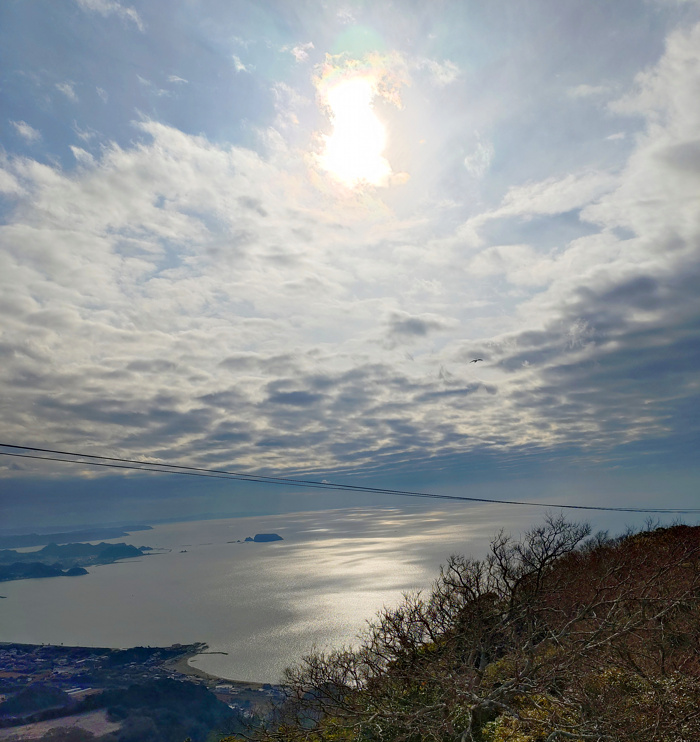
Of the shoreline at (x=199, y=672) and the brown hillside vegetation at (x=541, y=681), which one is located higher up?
the brown hillside vegetation at (x=541, y=681)

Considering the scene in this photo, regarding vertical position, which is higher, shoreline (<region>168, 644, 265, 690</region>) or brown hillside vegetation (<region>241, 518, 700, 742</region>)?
brown hillside vegetation (<region>241, 518, 700, 742</region>)

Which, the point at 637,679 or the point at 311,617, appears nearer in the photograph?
the point at 637,679

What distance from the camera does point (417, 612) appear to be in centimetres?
2898

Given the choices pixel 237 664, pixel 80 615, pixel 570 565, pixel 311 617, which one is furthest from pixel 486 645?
pixel 80 615

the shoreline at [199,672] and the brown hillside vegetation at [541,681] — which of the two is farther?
the shoreline at [199,672]

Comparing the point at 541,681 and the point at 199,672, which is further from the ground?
the point at 541,681

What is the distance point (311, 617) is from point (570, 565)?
9230 centimetres

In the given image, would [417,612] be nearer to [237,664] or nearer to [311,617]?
[237,664]

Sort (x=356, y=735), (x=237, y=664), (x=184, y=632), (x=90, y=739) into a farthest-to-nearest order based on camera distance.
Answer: (x=184, y=632), (x=237, y=664), (x=90, y=739), (x=356, y=735)

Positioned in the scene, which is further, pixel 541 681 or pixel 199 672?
pixel 199 672

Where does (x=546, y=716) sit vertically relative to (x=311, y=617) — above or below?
above

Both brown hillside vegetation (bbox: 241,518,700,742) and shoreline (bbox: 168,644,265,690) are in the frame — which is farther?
shoreline (bbox: 168,644,265,690)

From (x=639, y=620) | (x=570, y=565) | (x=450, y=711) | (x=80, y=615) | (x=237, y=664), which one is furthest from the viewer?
(x=80, y=615)

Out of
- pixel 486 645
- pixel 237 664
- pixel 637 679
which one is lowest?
pixel 237 664
